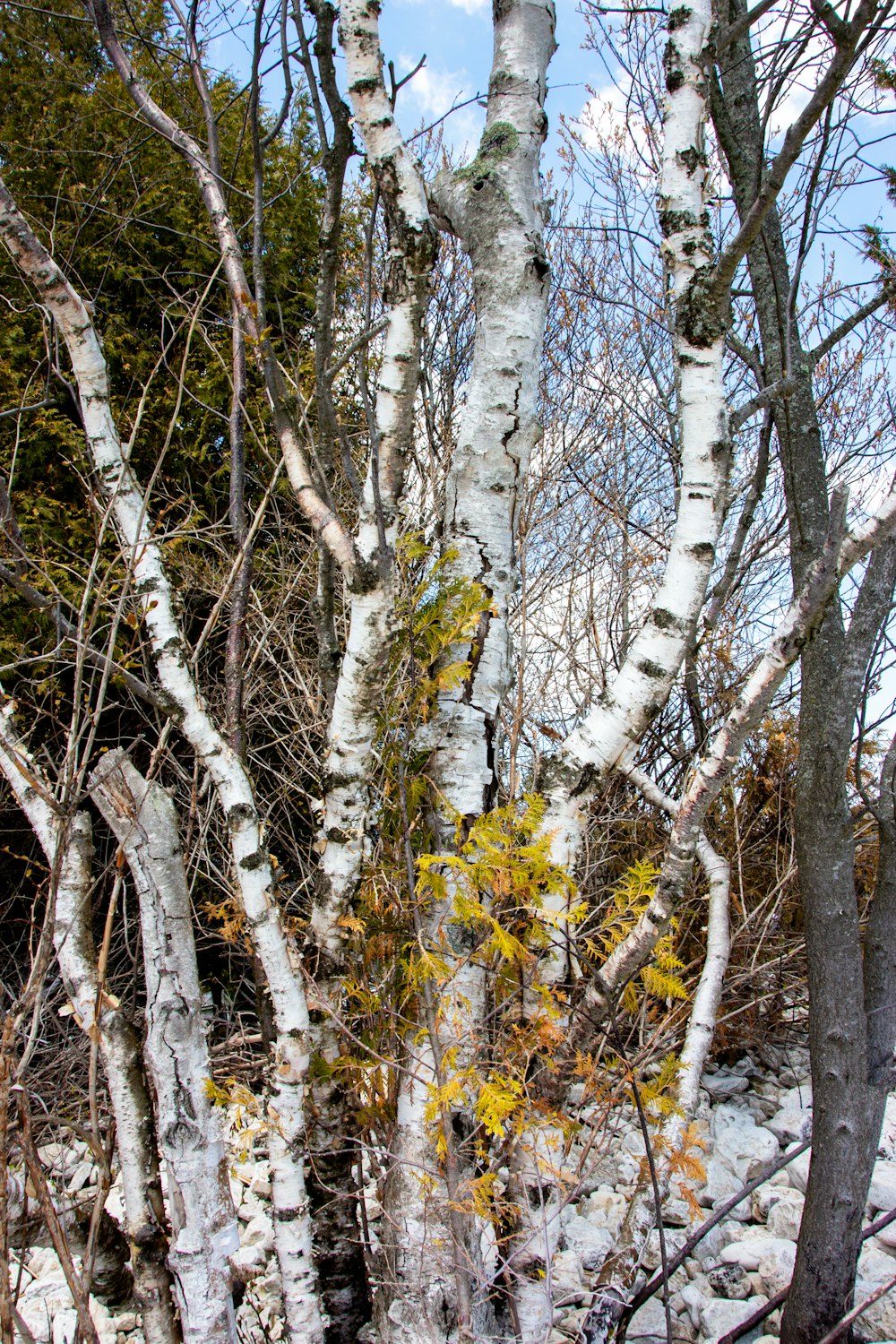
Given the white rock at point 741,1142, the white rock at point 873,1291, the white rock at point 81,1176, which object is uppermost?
the white rock at point 81,1176

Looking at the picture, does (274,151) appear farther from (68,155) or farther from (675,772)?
(675,772)

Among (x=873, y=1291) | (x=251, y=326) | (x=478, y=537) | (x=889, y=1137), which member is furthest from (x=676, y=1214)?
(x=251, y=326)

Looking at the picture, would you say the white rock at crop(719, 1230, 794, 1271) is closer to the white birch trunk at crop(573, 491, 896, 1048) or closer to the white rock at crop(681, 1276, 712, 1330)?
the white rock at crop(681, 1276, 712, 1330)

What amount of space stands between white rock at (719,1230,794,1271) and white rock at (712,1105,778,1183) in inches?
23.6

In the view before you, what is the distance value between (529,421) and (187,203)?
14.0 ft

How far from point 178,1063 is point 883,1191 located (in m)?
2.97

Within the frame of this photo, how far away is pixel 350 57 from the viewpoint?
190 centimetres

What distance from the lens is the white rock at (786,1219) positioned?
3164mm

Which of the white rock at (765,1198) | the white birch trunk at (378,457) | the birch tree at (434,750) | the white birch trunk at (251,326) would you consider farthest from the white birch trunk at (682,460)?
the white rock at (765,1198)

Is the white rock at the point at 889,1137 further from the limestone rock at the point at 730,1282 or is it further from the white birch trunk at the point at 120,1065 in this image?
the white birch trunk at the point at 120,1065

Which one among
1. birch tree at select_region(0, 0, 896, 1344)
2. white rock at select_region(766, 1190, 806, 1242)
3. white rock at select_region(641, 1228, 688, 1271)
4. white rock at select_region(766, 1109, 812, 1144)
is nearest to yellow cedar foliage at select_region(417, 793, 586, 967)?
birch tree at select_region(0, 0, 896, 1344)

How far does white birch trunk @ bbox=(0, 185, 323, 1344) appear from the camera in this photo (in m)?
2.09

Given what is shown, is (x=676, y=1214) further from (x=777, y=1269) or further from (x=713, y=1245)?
(x=777, y=1269)

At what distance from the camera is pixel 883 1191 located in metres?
3.29
